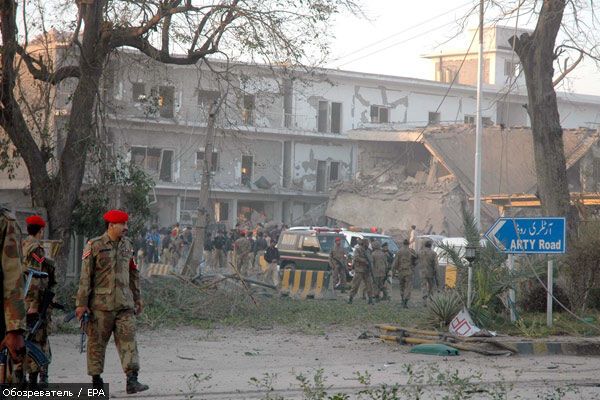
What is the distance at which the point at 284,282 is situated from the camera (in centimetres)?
2911


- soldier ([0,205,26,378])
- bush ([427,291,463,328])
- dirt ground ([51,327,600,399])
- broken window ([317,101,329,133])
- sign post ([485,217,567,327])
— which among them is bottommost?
dirt ground ([51,327,600,399])

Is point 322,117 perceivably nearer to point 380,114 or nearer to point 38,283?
point 380,114

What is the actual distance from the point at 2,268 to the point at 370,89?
55096mm

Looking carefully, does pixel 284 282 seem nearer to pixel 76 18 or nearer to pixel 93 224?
pixel 93 224

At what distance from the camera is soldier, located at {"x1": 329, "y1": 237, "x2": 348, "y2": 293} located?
30.2 meters

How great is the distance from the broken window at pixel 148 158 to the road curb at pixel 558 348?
38891mm

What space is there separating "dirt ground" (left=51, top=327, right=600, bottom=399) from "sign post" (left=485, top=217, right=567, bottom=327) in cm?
208

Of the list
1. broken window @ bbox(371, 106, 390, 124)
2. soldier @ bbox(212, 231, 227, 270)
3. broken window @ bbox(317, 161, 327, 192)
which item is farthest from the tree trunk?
broken window @ bbox(371, 106, 390, 124)

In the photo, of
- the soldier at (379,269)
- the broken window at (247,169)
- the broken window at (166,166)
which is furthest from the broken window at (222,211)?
the soldier at (379,269)

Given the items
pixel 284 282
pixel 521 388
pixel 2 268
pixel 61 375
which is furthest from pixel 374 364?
pixel 284 282

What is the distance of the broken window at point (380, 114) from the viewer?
60.9m

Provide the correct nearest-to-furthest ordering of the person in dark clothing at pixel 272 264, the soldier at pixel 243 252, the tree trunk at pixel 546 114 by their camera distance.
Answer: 1. the tree trunk at pixel 546 114
2. the person in dark clothing at pixel 272 264
3. the soldier at pixel 243 252

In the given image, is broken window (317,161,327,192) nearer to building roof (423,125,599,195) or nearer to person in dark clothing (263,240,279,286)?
building roof (423,125,599,195)

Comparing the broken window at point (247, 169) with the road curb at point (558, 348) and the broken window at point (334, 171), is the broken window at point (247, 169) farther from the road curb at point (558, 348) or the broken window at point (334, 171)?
the road curb at point (558, 348)
